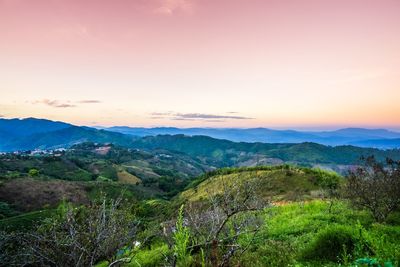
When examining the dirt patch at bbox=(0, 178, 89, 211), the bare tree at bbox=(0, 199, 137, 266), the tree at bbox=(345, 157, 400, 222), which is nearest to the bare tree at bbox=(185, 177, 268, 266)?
the bare tree at bbox=(0, 199, 137, 266)

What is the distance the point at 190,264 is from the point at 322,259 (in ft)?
11.3

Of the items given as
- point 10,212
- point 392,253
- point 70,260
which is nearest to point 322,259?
point 392,253

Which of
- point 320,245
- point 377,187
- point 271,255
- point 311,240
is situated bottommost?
point 271,255

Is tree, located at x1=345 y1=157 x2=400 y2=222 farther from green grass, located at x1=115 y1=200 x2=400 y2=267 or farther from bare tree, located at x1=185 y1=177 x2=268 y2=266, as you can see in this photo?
bare tree, located at x1=185 y1=177 x2=268 y2=266

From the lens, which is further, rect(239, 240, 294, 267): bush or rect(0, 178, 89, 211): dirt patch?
rect(0, 178, 89, 211): dirt patch

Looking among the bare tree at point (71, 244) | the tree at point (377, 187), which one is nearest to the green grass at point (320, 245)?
the tree at point (377, 187)

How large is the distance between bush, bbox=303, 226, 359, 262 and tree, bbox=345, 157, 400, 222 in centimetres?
618

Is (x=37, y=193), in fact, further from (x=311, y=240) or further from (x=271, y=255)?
(x=311, y=240)

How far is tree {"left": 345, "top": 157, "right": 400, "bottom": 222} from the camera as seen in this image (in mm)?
13414

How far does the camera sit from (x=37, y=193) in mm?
108562

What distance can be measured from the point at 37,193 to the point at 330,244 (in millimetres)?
118892

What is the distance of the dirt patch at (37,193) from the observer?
102 metres

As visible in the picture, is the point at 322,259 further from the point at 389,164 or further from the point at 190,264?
the point at 389,164

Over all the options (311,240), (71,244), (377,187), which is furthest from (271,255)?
(377,187)
